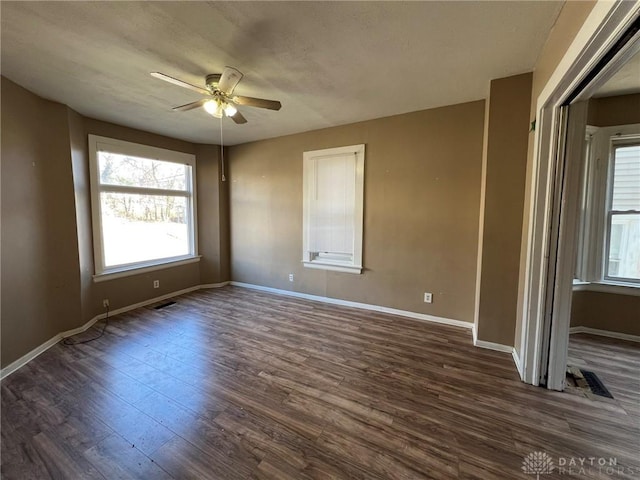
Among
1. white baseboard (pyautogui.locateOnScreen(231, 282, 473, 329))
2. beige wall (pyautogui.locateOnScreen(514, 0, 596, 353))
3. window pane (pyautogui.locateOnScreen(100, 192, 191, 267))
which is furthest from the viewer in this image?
window pane (pyautogui.locateOnScreen(100, 192, 191, 267))

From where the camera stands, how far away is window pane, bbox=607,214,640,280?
2986 millimetres

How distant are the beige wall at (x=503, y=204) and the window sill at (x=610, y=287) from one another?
4.35 ft

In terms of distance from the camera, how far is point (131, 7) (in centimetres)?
159

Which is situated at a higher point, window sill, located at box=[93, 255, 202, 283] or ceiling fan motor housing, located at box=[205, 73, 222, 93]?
ceiling fan motor housing, located at box=[205, 73, 222, 93]

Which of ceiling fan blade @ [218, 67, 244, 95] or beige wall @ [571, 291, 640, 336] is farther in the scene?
beige wall @ [571, 291, 640, 336]

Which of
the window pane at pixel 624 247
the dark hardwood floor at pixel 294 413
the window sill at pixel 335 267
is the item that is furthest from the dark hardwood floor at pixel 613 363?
the window sill at pixel 335 267

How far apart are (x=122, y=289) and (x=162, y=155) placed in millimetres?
2123

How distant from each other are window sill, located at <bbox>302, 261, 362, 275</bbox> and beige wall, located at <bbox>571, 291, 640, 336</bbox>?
260cm

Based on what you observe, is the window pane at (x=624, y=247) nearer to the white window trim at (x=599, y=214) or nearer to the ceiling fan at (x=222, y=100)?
the white window trim at (x=599, y=214)

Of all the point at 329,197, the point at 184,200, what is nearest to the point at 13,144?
the point at 184,200

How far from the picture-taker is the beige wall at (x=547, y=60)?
4.63 feet

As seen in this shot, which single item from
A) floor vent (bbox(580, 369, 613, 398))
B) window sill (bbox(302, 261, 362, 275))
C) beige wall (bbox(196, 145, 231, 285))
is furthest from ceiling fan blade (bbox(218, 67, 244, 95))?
floor vent (bbox(580, 369, 613, 398))

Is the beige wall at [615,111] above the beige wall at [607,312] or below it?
above

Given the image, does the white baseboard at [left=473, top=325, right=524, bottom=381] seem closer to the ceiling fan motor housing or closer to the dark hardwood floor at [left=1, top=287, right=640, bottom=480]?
the dark hardwood floor at [left=1, top=287, right=640, bottom=480]
